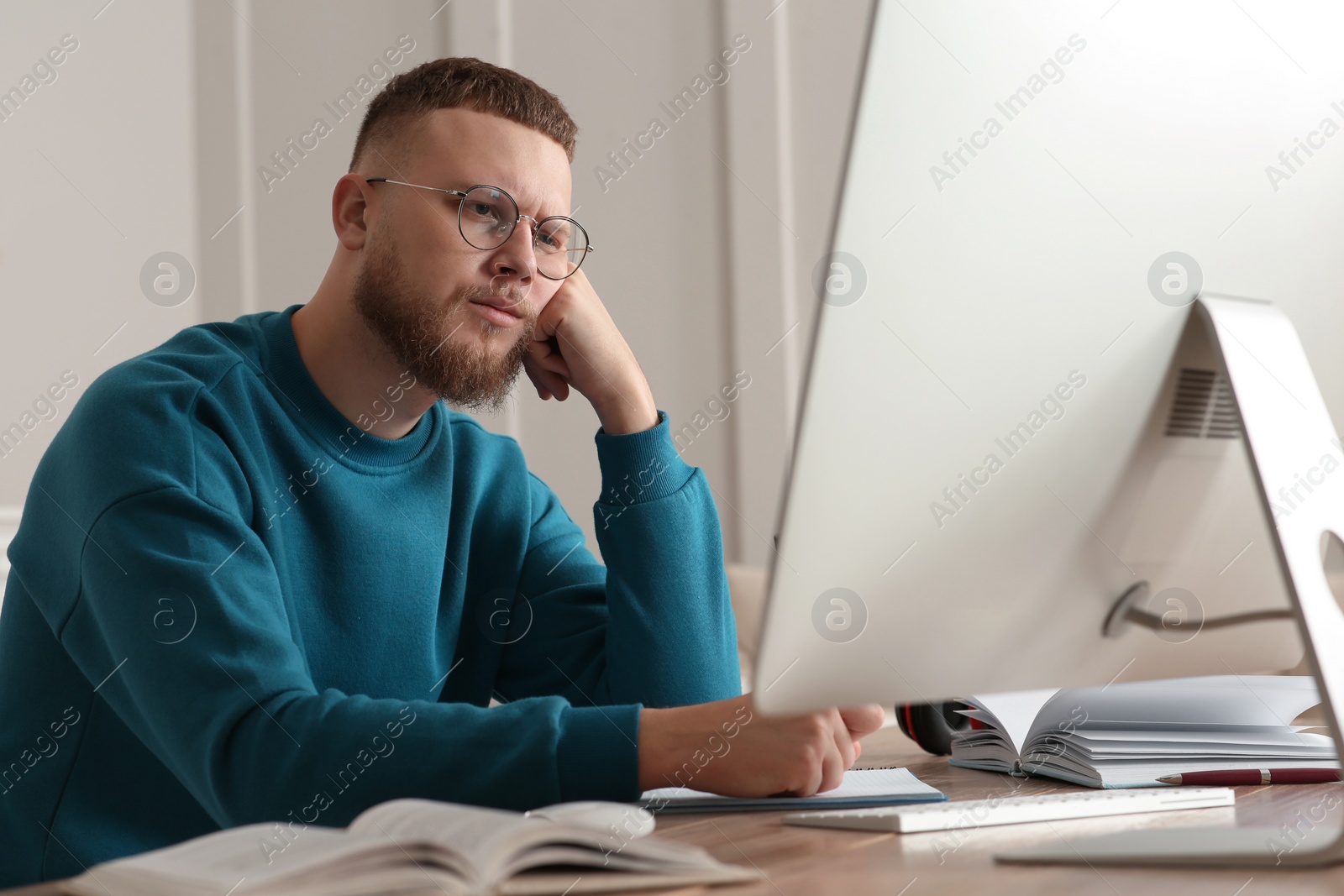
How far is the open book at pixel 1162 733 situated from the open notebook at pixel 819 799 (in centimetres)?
12

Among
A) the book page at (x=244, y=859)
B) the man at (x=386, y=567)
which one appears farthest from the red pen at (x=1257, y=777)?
the book page at (x=244, y=859)

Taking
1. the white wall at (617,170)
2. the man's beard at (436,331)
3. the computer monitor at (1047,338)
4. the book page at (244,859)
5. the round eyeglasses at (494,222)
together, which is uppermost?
the white wall at (617,170)

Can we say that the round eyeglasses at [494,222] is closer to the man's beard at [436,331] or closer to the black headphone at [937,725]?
the man's beard at [436,331]

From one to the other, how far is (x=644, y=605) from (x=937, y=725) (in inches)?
13.2

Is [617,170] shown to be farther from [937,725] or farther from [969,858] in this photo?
[969,858]

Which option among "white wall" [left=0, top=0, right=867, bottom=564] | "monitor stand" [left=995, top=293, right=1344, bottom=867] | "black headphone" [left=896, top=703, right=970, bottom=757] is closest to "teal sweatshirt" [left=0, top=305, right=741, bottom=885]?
"black headphone" [left=896, top=703, right=970, bottom=757]

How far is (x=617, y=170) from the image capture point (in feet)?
11.9

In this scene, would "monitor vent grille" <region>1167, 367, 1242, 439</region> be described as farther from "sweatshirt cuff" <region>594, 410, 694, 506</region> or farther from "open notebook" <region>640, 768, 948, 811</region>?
"sweatshirt cuff" <region>594, 410, 694, 506</region>

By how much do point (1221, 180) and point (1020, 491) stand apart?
200 mm

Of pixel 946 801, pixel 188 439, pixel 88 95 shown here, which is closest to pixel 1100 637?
pixel 946 801

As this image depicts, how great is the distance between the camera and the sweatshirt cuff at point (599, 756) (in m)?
0.77

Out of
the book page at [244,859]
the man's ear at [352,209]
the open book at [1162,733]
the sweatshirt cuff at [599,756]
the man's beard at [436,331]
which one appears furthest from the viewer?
the man's ear at [352,209]

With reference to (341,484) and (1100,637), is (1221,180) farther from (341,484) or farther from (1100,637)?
(341,484)

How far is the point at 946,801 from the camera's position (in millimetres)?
796
